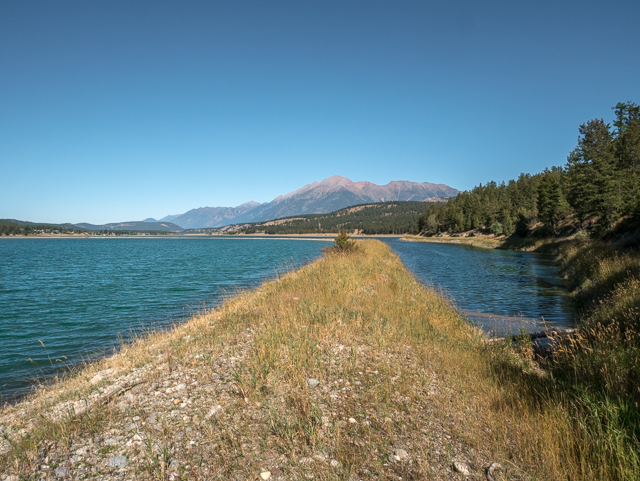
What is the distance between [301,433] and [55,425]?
4432 millimetres

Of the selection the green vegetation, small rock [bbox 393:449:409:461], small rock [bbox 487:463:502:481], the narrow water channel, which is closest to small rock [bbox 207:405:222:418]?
small rock [bbox 393:449:409:461]

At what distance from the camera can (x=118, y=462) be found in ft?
15.3

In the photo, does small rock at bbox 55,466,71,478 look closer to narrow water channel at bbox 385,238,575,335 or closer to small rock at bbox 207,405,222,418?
small rock at bbox 207,405,222,418

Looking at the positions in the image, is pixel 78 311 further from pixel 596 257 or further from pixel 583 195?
pixel 583 195

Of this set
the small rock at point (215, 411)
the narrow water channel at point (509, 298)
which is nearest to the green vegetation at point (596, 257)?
the narrow water channel at point (509, 298)

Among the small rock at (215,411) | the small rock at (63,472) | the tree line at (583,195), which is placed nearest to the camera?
the small rock at (63,472)

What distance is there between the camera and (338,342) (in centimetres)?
909

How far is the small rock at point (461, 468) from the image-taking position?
4.33 metres

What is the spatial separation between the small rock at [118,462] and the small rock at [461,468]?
4.68 m

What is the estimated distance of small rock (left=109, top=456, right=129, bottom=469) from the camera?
4.60 meters

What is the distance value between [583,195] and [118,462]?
69.8 metres

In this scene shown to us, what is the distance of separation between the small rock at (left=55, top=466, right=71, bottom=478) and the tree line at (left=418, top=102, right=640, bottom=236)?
2006 inches

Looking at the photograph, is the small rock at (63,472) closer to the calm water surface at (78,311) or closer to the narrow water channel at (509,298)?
the calm water surface at (78,311)

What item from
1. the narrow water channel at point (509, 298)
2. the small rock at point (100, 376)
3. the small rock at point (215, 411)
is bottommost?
the narrow water channel at point (509, 298)
